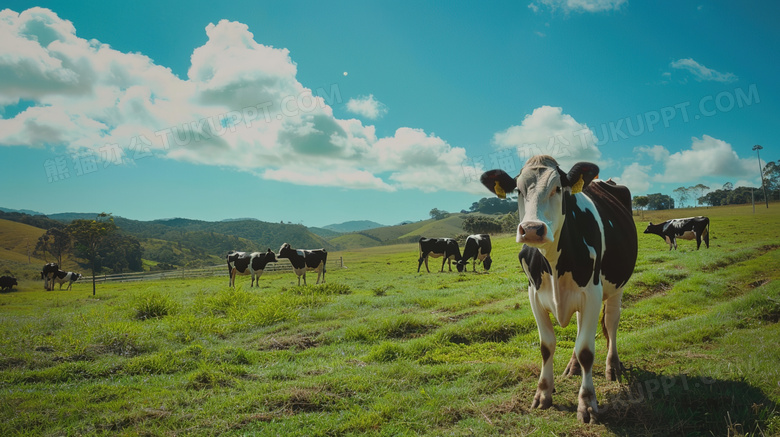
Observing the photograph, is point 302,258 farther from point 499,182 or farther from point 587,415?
point 587,415

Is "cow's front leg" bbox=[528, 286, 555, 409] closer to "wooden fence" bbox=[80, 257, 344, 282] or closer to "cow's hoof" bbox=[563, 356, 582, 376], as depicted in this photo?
"cow's hoof" bbox=[563, 356, 582, 376]

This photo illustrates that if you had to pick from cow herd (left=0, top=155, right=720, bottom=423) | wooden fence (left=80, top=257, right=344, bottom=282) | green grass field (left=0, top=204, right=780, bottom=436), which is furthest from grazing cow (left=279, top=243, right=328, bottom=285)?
cow herd (left=0, top=155, right=720, bottom=423)

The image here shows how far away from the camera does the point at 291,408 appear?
4.50m

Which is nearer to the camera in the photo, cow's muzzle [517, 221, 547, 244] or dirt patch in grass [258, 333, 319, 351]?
cow's muzzle [517, 221, 547, 244]

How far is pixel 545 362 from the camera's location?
4270 mm

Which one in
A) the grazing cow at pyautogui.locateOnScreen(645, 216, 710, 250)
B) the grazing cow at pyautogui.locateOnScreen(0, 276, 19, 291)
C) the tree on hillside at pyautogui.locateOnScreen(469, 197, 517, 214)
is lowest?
the grazing cow at pyautogui.locateOnScreen(0, 276, 19, 291)

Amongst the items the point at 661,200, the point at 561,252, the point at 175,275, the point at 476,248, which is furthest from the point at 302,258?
the point at 661,200

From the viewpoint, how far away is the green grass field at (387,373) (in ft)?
13.0

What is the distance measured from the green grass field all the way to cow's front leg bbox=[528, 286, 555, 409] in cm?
13

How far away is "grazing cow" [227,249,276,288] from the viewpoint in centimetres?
2422

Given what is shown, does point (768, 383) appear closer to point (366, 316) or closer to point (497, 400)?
point (497, 400)

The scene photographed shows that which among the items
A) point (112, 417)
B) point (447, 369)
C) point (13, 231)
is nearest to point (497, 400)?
point (447, 369)

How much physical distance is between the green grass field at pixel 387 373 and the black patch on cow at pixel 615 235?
1311mm

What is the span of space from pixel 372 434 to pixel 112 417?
3.10 meters
